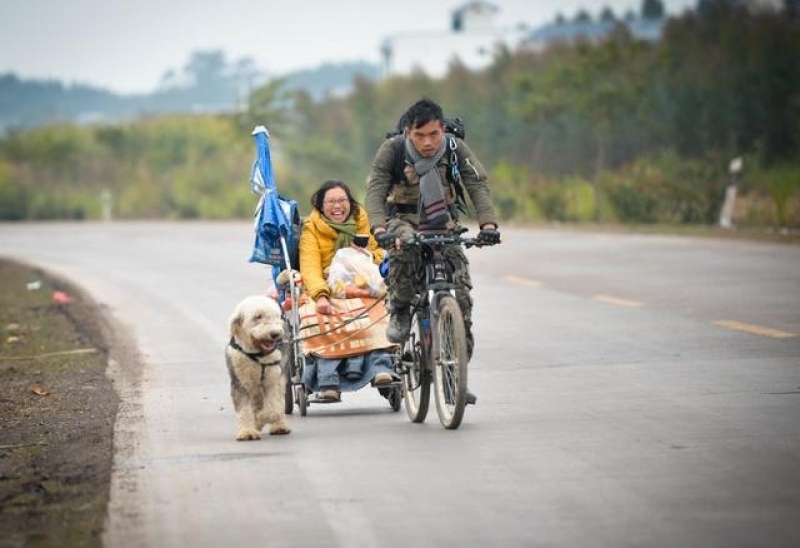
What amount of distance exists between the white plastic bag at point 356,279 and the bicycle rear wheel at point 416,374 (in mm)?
530

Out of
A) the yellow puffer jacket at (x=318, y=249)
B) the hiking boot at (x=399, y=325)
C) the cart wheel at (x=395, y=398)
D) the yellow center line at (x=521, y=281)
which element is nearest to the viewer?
the hiking boot at (x=399, y=325)

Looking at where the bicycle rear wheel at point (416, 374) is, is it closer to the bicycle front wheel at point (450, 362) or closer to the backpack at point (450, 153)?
the bicycle front wheel at point (450, 362)

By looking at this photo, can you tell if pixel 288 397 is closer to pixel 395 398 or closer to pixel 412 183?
pixel 395 398

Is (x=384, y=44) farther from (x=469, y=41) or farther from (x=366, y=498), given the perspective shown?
(x=366, y=498)

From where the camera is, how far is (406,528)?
7.88 metres

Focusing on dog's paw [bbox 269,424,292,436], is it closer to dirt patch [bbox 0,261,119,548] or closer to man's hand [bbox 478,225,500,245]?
dirt patch [bbox 0,261,119,548]

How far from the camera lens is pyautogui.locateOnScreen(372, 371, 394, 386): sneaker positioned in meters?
11.5

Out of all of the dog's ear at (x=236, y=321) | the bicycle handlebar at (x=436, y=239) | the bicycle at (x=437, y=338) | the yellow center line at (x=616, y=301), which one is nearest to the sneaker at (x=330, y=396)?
the bicycle at (x=437, y=338)

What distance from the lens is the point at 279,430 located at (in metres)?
10.9

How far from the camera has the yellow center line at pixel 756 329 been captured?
15859mm

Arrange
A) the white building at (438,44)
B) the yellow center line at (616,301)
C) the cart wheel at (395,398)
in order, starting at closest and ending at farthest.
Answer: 1. the cart wheel at (395,398)
2. the yellow center line at (616,301)
3. the white building at (438,44)

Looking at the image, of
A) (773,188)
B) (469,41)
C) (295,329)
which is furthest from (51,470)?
(469,41)

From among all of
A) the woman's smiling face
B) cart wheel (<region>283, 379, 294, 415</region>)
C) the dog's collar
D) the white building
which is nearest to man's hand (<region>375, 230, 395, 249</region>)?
the dog's collar

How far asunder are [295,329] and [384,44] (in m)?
121
